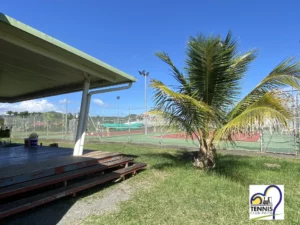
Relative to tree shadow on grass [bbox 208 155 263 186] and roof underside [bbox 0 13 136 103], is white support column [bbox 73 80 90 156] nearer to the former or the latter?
roof underside [bbox 0 13 136 103]

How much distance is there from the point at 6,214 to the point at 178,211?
2776mm

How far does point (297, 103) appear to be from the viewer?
30.9ft

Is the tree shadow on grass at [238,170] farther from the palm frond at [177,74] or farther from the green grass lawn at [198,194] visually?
the palm frond at [177,74]

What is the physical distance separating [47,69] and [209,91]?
4.74 meters

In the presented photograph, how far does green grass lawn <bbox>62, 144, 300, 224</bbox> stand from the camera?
12.3ft

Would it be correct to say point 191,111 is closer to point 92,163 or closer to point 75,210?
point 92,163

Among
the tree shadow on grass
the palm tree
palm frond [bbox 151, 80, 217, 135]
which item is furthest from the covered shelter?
the tree shadow on grass

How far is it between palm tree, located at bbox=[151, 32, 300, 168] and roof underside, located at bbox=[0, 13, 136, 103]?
162 centimetres

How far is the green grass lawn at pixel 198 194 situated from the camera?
373cm

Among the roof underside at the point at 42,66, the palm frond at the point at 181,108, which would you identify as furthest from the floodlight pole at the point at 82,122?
the palm frond at the point at 181,108

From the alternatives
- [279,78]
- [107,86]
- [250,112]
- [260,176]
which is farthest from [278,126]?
[107,86]

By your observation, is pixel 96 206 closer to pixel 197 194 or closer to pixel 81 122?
pixel 197 194

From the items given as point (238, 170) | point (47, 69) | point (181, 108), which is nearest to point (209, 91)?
point (181, 108)

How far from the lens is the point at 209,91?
6.68 m
